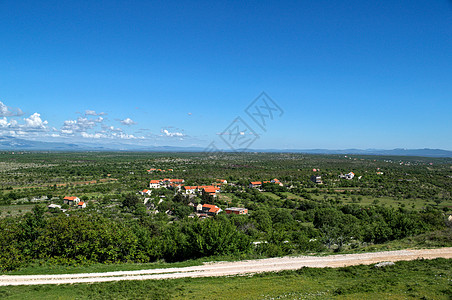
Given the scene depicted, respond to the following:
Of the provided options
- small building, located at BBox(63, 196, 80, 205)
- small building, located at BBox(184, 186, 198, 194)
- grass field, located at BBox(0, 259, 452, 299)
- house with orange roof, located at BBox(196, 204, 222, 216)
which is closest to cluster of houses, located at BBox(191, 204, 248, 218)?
house with orange roof, located at BBox(196, 204, 222, 216)

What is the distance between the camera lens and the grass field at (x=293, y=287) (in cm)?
1138

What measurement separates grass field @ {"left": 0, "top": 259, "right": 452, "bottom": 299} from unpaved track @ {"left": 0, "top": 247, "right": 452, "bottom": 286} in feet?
3.00

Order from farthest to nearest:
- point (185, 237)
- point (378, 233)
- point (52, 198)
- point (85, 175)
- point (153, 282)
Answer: point (85, 175), point (52, 198), point (378, 233), point (185, 237), point (153, 282)

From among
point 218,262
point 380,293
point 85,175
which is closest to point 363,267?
point 380,293

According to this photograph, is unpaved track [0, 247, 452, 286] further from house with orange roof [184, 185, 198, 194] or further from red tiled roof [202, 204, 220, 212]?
Answer: house with orange roof [184, 185, 198, 194]

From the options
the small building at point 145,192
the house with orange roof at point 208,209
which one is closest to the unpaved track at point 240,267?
the house with orange roof at point 208,209

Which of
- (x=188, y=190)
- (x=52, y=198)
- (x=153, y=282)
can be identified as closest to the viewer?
(x=153, y=282)

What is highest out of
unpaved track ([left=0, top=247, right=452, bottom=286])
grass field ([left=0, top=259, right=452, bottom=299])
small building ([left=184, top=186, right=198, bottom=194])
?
grass field ([left=0, top=259, right=452, bottom=299])

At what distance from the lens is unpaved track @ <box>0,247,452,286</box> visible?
14578 mm

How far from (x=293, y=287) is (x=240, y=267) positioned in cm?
466

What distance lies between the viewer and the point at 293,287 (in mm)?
12578

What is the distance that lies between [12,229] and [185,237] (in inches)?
512

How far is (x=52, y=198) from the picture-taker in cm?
5266

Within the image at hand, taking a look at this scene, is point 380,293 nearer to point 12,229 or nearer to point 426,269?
point 426,269
